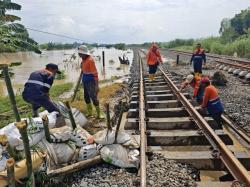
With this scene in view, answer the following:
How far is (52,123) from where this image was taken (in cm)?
520

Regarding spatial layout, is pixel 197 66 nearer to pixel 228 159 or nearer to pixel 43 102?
pixel 43 102

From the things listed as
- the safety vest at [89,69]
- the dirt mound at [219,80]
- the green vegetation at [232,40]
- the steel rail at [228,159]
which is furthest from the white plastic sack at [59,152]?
the green vegetation at [232,40]

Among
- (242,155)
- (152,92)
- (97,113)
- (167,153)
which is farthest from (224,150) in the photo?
(152,92)

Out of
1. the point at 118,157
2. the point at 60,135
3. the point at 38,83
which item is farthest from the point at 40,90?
the point at 118,157

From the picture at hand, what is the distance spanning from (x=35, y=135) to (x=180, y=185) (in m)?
2.12

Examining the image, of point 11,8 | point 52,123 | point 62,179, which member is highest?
point 11,8

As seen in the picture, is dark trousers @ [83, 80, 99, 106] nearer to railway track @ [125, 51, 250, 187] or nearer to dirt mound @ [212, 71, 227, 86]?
railway track @ [125, 51, 250, 187]

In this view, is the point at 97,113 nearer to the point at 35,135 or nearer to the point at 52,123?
the point at 52,123

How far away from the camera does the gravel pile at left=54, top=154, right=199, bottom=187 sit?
13.0 feet

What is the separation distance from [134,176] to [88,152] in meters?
0.81

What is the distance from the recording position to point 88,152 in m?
4.57

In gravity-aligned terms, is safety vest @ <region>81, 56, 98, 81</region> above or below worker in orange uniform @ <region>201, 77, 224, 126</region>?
above

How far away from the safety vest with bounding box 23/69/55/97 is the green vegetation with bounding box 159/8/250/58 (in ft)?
75.4

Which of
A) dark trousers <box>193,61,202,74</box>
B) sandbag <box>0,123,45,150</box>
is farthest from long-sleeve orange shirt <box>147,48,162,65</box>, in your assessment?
sandbag <box>0,123,45,150</box>
